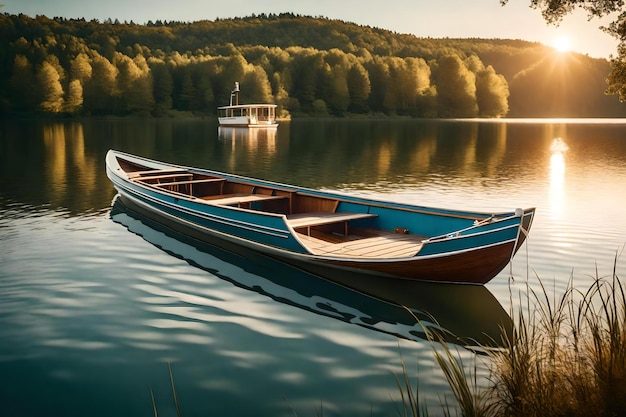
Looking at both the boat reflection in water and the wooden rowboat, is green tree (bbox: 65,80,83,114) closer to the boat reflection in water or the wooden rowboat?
the wooden rowboat

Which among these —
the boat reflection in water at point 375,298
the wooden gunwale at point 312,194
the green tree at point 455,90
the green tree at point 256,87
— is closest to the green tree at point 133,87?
the green tree at point 256,87

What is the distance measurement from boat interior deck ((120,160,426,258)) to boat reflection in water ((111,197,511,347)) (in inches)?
25.9

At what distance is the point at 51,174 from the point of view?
30.8m

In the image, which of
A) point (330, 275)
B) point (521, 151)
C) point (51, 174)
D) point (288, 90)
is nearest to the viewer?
point (330, 275)

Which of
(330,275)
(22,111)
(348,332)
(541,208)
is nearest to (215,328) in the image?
(348,332)

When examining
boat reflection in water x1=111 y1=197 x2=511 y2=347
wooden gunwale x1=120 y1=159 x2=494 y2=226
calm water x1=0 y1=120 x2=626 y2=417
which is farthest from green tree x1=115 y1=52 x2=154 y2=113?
boat reflection in water x1=111 y1=197 x2=511 y2=347

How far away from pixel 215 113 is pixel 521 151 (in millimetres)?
87943

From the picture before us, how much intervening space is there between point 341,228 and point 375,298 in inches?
152

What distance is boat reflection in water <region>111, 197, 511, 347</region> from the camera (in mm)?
10047

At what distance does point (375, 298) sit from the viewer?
11.5 meters

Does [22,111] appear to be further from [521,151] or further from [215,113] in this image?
[521,151]

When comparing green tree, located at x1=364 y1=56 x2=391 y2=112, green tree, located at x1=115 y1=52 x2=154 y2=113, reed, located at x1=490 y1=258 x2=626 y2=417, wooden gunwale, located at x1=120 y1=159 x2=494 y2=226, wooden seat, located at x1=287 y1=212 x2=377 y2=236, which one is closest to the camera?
reed, located at x1=490 y1=258 x2=626 y2=417

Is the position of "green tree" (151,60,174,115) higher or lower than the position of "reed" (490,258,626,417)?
higher

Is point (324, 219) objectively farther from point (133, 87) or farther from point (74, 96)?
point (133, 87)
